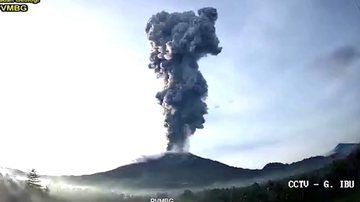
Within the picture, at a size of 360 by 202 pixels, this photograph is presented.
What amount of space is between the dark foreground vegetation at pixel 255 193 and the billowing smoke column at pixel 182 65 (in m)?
0.49

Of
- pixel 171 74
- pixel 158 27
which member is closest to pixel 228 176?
pixel 171 74

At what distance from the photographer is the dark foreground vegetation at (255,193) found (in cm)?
451

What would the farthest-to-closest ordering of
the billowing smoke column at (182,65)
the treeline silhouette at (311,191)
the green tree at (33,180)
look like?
the green tree at (33,180), the billowing smoke column at (182,65), the treeline silhouette at (311,191)

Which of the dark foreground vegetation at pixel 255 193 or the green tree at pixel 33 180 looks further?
the green tree at pixel 33 180

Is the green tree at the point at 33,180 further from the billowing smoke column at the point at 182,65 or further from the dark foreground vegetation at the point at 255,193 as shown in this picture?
the billowing smoke column at the point at 182,65

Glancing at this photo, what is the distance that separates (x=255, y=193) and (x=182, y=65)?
1.21 metres

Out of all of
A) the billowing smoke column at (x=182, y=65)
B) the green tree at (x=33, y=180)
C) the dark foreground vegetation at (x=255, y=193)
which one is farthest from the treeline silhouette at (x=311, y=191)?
the green tree at (x=33, y=180)

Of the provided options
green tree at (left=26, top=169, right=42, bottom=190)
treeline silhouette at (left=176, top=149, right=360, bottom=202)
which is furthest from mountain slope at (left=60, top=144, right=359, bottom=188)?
green tree at (left=26, top=169, right=42, bottom=190)

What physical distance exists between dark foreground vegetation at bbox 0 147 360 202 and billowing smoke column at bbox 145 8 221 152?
49 centimetres

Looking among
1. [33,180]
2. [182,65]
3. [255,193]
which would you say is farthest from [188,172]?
[33,180]

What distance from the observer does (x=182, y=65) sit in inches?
193

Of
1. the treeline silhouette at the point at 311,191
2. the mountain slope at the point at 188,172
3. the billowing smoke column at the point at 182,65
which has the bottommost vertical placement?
the treeline silhouette at the point at 311,191

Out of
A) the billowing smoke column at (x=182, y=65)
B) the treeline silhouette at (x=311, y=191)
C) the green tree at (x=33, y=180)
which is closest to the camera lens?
the treeline silhouette at (x=311, y=191)

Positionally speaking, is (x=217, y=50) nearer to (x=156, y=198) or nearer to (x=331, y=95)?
(x=331, y=95)
